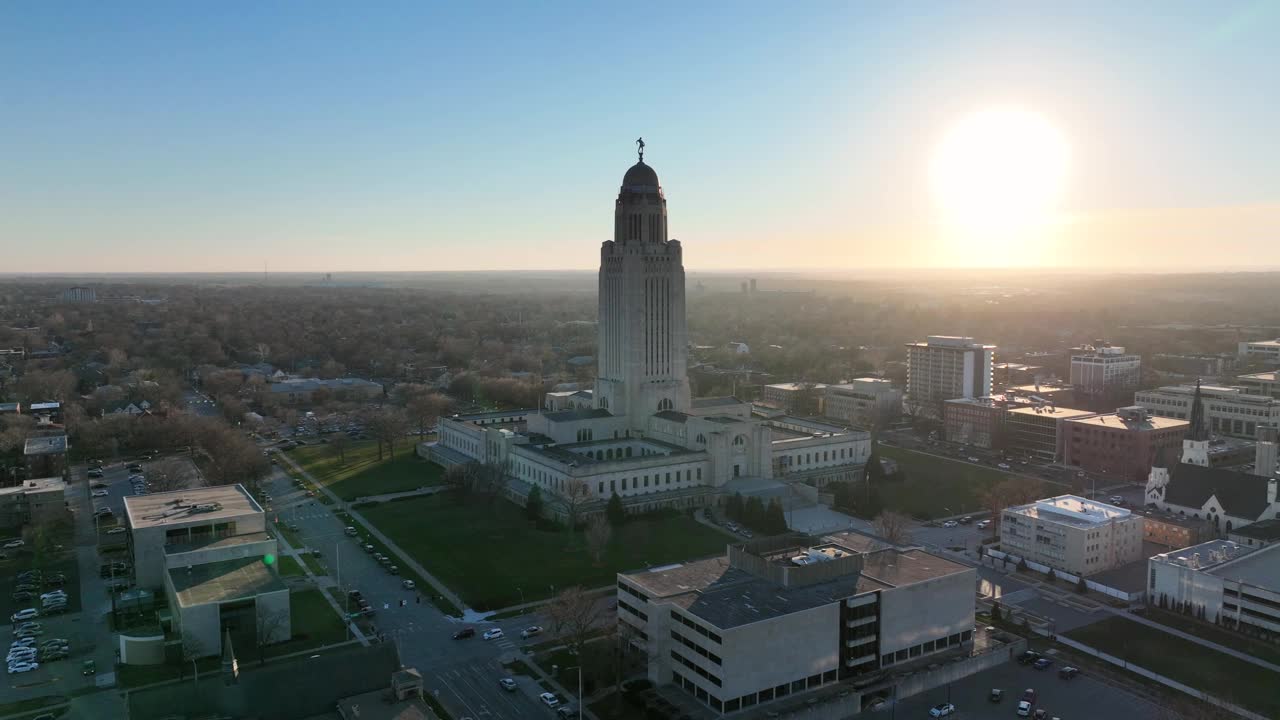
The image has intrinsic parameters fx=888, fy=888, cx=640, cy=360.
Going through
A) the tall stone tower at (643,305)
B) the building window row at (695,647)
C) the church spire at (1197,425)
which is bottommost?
the building window row at (695,647)

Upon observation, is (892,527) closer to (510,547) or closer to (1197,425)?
(510,547)

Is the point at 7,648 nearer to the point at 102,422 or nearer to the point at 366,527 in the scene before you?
the point at 366,527

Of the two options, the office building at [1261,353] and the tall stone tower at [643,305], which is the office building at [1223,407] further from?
the tall stone tower at [643,305]

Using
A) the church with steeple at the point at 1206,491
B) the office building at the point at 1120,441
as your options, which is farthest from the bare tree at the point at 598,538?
the office building at the point at 1120,441

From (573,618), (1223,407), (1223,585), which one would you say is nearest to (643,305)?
(573,618)

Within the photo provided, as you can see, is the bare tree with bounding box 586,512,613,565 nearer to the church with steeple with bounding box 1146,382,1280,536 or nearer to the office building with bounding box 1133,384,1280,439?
the church with steeple with bounding box 1146,382,1280,536

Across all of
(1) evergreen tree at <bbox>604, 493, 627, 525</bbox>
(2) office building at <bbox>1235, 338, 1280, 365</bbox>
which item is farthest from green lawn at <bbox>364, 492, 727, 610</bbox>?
(2) office building at <bbox>1235, 338, 1280, 365</bbox>

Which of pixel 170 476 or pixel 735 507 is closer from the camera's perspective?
pixel 735 507

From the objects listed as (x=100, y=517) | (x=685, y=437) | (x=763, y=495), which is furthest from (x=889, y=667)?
(x=100, y=517)
